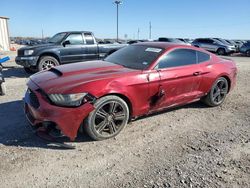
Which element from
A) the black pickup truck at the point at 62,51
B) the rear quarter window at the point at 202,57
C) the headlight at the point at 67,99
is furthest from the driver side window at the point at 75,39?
the headlight at the point at 67,99

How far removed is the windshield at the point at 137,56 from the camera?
4.80 metres

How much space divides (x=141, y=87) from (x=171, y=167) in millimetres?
1498

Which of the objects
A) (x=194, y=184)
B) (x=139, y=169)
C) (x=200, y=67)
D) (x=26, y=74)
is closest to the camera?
(x=194, y=184)

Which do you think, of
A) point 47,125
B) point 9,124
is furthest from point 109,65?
point 9,124

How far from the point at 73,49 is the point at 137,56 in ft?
17.7

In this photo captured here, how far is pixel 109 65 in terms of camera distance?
195 inches

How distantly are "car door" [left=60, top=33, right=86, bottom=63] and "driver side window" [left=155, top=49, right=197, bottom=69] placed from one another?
221 inches

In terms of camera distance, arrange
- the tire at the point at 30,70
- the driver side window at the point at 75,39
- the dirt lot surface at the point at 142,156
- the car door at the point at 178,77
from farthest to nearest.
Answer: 1. the driver side window at the point at 75,39
2. the tire at the point at 30,70
3. the car door at the point at 178,77
4. the dirt lot surface at the point at 142,156

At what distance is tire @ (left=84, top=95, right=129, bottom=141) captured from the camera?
13.0ft

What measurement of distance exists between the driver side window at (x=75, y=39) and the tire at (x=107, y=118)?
21.1ft

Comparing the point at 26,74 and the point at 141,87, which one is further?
the point at 26,74

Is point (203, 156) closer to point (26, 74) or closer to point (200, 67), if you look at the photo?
point (200, 67)

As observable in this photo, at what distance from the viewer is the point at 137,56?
5121 millimetres

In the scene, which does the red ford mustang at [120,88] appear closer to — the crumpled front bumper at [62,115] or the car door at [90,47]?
the crumpled front bumper at [62,115]
